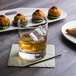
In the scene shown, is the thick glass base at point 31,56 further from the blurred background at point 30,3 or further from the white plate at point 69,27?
the blurred background at point 30,3

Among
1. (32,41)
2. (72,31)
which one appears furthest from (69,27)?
(32,41)

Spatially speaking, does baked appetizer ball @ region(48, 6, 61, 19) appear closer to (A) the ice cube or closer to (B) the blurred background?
(B) the blurred background

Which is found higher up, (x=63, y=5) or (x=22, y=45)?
(x=63, y=5)

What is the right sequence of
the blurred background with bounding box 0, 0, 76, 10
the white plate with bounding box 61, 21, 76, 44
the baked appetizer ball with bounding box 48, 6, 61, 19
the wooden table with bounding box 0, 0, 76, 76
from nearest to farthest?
the wooden table with bounding box 0, 0, 76, 76 < the white plate with bounding box 61, 21, 76, 44 < the baked appetizer ball with bounding box 48, 6, 61, 19 < the blurred background with bounding box 0, 0, 76, 10

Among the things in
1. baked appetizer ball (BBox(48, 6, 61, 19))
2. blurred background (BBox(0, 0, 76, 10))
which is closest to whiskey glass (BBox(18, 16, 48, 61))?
baked appetizer ball (BBox(48, 6, 61, 19))

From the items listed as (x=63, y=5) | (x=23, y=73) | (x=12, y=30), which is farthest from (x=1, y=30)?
(x=63, y=5)

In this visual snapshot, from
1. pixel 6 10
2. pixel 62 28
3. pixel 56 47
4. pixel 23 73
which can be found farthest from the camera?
pixel 6 10

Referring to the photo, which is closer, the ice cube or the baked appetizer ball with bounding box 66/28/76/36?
the ice cube

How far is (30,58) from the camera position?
0.83 m

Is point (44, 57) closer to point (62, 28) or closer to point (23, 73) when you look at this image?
point (23, 73)

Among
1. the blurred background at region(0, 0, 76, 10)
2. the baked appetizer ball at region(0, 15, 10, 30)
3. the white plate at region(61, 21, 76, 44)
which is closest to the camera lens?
the white plate at region(61, 21, 76, 44)

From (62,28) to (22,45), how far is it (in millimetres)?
333

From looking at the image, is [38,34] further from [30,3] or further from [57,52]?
[30,3]

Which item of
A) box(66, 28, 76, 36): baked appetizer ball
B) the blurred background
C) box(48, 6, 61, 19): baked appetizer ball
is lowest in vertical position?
box(66, 28, 76, 36): baked appetizer ball
